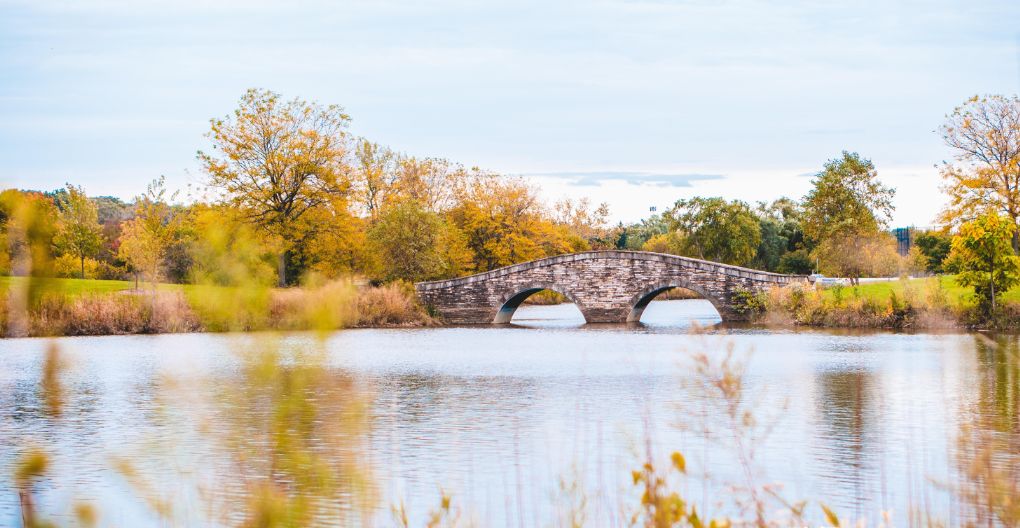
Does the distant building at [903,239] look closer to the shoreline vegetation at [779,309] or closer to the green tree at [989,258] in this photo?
the shoreline vegetation at [779,309]

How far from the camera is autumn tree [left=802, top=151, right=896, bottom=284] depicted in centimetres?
4200

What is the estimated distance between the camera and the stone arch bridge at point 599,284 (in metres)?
32.9

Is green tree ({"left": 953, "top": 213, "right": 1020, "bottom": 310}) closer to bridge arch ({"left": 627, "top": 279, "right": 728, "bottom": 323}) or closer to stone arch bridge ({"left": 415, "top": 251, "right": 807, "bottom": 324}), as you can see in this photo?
stone arch bridge ({"left": 415, "top": 251, "right": 807, "bottom": 324})

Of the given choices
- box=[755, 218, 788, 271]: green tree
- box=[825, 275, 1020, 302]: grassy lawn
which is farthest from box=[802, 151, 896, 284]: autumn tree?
box=[755, 218, 788, 271]: green tree

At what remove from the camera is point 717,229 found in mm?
60094

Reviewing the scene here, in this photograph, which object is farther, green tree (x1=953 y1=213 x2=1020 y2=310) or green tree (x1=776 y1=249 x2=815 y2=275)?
green tree (x1=776 y1=249 x2=815 y2=275)

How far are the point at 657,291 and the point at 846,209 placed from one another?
564 inches

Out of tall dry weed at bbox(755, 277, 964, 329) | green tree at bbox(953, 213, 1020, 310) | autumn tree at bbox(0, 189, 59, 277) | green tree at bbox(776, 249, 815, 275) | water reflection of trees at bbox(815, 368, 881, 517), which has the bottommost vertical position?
water reflection of trees at bbox(815, 368, 881, 517)

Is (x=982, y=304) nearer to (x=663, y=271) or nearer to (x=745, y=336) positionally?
(x=745, y=336)

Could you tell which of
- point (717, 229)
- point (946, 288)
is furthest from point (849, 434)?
point (717, 229)

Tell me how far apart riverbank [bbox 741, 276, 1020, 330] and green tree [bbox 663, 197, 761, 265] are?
2666cm

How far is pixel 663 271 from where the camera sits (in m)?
34.0

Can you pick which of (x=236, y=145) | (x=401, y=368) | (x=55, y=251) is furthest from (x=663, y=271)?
(x=55, y=251)

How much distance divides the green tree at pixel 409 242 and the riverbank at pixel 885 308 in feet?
46.9
